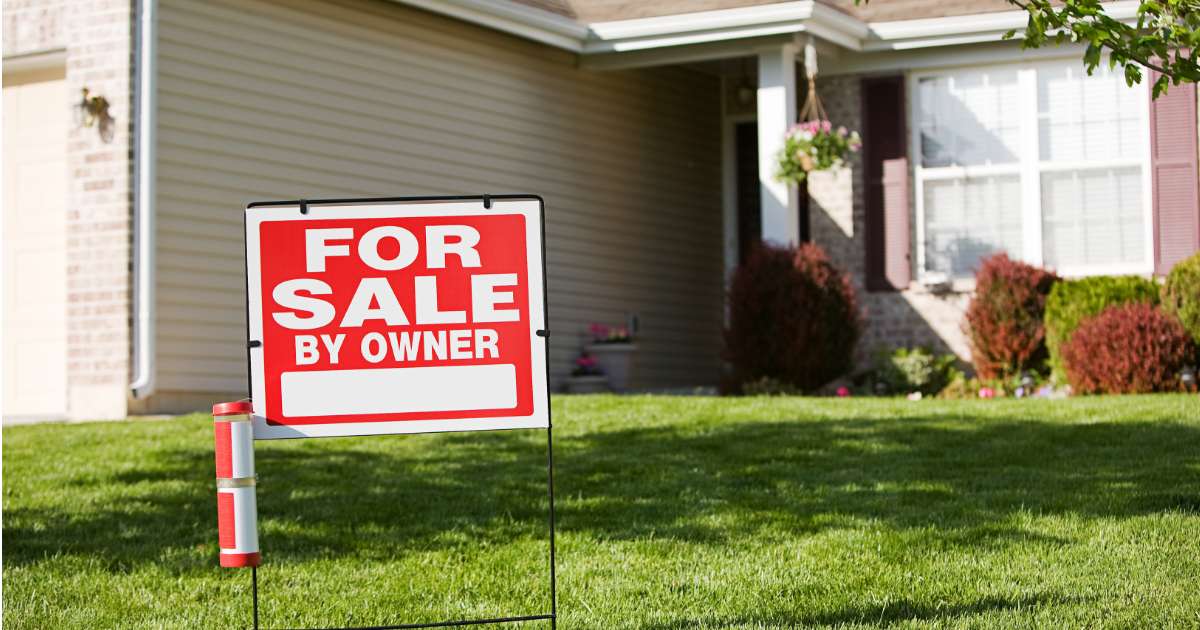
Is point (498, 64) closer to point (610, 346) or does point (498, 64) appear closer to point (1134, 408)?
point (610, 346)

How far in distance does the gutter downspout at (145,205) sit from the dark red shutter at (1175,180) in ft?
26.9

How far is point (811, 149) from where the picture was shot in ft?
41.8

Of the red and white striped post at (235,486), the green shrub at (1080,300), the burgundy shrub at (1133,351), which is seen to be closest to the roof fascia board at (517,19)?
the green shrub at (1080,300)

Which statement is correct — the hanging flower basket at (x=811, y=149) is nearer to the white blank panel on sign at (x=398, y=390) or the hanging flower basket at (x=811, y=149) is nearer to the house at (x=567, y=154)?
the house at (x=567, y=154)

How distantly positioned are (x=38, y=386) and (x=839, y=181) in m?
7.33

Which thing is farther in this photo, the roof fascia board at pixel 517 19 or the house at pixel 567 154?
the roof fascia board at pixel 517 19

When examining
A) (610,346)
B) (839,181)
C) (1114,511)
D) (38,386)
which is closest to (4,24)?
(38,386)

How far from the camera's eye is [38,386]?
36.5ft

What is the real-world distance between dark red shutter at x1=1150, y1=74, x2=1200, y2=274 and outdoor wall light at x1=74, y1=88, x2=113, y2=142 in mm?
8521

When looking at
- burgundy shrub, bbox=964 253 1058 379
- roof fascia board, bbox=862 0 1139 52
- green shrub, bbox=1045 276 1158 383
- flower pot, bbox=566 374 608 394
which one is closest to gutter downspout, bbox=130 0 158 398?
flower pot, bbox=566 374 608 394

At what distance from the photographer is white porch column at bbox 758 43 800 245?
13.2 m

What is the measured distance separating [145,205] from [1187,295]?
25.4 ft

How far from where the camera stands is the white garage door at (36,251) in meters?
11.1

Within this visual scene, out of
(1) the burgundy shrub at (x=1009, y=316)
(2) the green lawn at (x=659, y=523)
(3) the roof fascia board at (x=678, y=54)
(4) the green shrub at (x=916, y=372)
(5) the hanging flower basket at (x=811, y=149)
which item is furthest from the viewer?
(3) the roof fascia board at (x=678, y=54)
